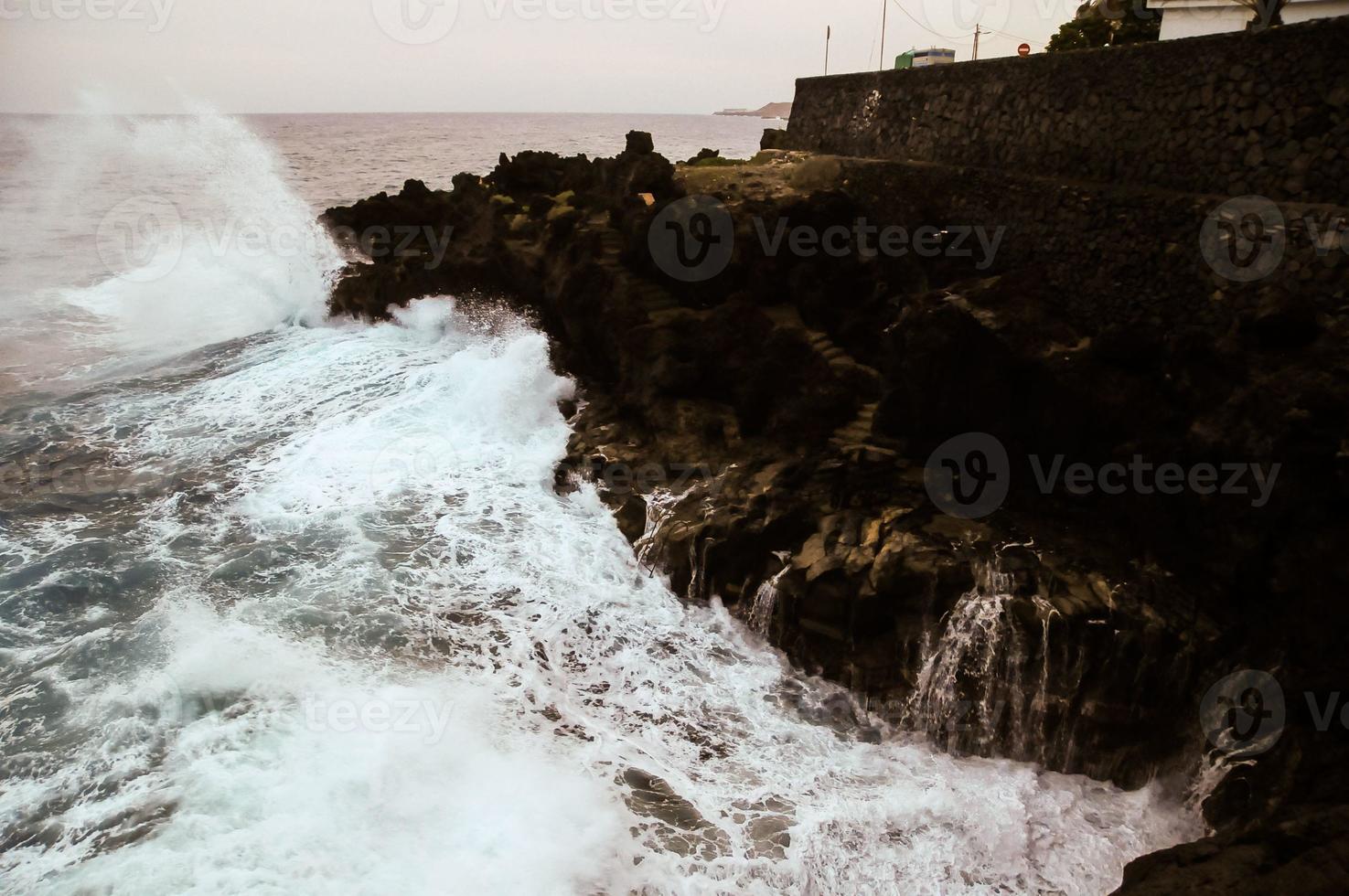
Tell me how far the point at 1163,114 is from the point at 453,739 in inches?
363

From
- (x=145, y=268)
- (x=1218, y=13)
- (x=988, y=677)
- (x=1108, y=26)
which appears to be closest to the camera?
Answer: (x=988, y=677)

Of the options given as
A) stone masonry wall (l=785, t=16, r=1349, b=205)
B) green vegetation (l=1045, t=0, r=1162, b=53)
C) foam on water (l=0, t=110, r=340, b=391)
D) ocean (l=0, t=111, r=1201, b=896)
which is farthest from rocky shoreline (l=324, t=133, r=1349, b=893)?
foam on water (l=0, t=110, r=340, b=391)

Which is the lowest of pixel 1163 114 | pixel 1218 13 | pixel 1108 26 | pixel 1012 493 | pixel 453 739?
pixel 453 739

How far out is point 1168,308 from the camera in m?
7.77

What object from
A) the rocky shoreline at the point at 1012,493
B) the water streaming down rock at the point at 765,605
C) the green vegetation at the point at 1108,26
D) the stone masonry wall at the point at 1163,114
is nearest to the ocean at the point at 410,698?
the water streaming down rock at the point at 765,605

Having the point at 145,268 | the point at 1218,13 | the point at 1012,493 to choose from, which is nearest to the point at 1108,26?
the point at 1218,13

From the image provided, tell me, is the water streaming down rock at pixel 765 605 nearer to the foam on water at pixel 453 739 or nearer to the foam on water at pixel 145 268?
the foam on water at pixel 453 739

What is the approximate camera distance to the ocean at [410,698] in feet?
18.6

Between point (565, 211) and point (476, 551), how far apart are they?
8.37m

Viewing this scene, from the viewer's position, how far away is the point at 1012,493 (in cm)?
806

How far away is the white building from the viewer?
9.47 metres

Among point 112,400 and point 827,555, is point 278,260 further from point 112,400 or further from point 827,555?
point 827,555

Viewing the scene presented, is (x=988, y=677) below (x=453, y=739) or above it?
above

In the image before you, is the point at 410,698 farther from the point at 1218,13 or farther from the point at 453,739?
the point at 1218,13
